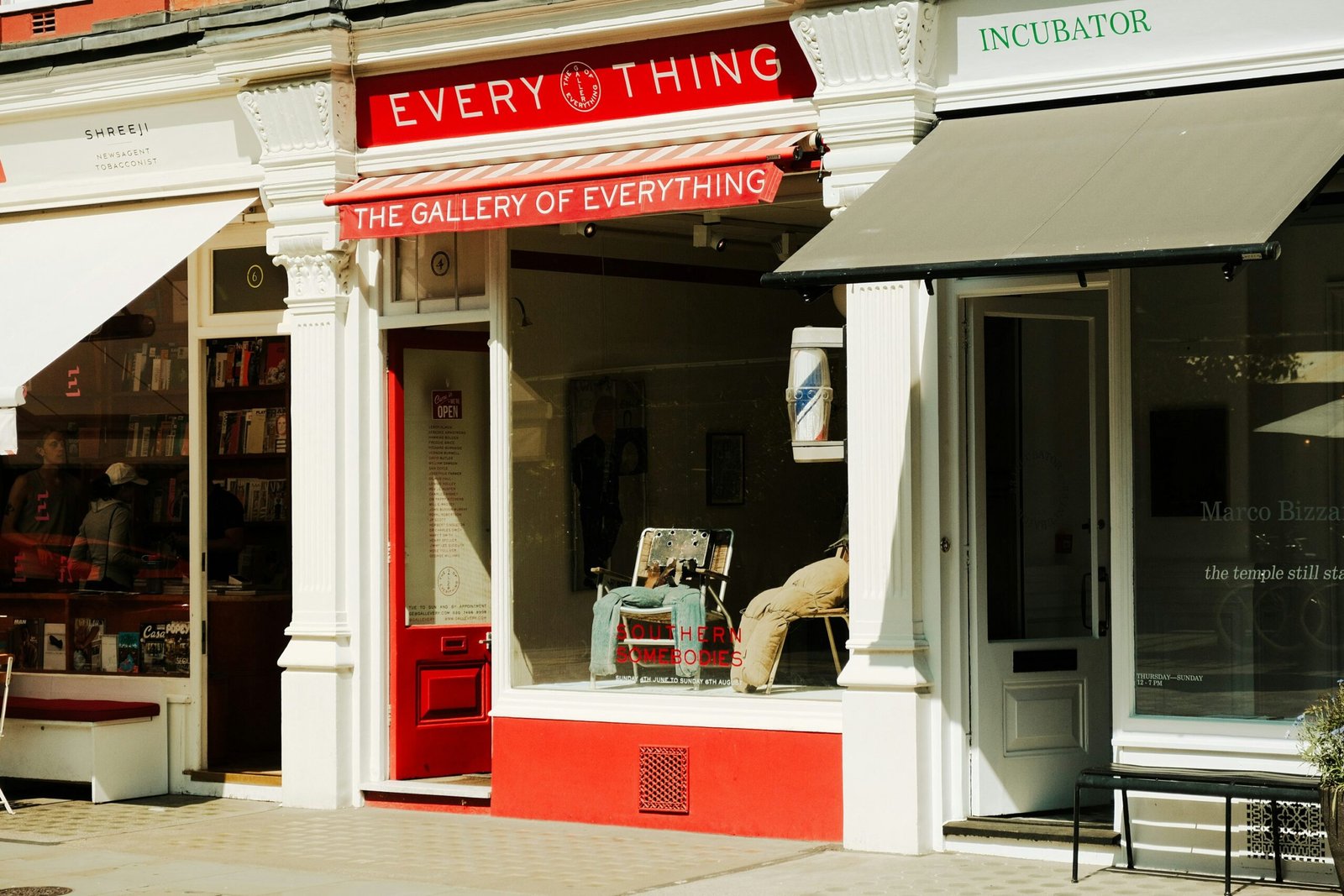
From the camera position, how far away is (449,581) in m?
11.3

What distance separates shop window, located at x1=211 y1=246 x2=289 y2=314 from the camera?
12.1 metres

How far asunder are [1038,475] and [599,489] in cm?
245

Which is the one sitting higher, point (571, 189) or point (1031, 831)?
point (571, 189)

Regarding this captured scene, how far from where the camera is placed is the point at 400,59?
10578mm

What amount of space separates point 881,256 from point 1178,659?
2.45m

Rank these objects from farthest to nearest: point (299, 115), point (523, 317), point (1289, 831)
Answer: point (299, 115)
point (523, 317)
point (1289, 831)

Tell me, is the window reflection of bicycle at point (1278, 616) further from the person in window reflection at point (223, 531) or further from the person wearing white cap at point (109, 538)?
the person wearing white cap at point (109, 538)

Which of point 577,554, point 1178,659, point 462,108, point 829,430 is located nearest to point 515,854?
point 577,554

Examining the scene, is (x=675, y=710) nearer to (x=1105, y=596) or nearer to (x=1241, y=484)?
(x=1105, y=596)

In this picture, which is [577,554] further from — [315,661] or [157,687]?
[157,687]

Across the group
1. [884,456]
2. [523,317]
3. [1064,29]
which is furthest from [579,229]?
[1064,29]

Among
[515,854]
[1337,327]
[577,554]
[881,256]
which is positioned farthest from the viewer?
[577,554]

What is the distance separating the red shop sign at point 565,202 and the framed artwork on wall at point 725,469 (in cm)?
130

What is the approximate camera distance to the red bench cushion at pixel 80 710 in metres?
11.4
